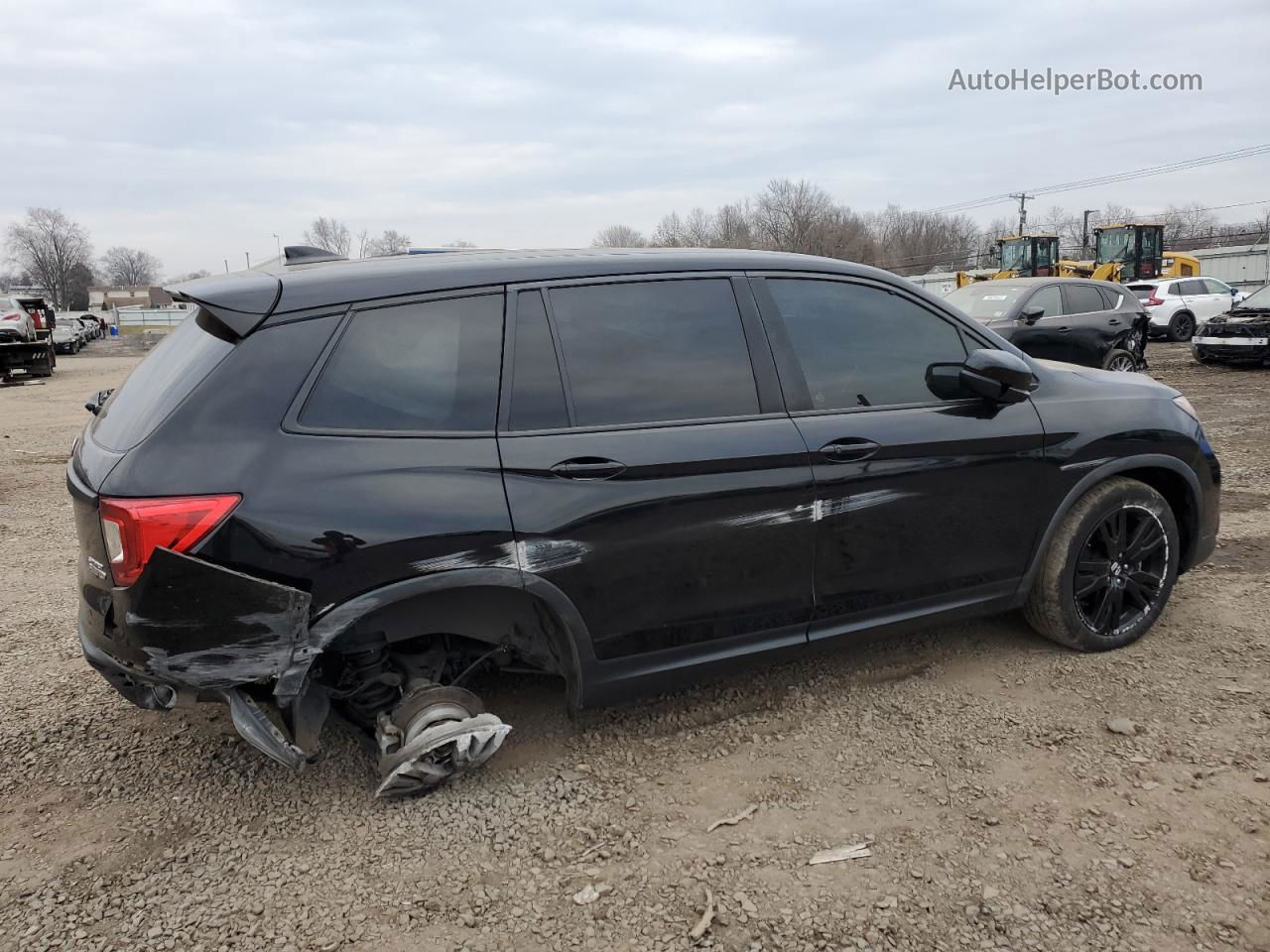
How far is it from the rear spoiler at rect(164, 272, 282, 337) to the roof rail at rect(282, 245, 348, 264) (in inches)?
22.8

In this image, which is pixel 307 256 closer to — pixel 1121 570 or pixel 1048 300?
pixel 1121 570

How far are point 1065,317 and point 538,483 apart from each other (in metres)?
10.8

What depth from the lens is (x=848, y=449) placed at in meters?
3.14

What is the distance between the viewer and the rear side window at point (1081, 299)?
11.7m

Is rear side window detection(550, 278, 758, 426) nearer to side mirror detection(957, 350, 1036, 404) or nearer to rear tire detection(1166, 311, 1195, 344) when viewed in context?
side mirror detection(957, 350, 1036, 404)

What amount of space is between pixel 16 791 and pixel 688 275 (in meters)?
2.90

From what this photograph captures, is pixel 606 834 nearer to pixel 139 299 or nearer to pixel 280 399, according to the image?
pixel 280 399

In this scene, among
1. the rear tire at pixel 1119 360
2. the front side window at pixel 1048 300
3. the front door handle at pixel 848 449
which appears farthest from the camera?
the rear tire at pixel 1119 360

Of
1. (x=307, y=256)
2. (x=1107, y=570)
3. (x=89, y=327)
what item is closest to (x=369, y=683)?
(x=307, y=256)

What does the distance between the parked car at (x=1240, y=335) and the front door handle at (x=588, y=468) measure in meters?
16.2

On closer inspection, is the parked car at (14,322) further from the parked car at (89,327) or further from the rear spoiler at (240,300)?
the parked car at (89,327)

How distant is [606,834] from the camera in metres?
2.70

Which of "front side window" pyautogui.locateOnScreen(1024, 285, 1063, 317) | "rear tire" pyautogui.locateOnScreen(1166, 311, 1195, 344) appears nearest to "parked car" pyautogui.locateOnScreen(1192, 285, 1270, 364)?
"front side window" pyautogui.locateOnScreen(1024, 285, 1063, 317)

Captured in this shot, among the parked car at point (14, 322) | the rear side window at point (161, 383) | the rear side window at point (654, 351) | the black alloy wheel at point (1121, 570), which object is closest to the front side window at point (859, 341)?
the rear side window at point (654, 351)
